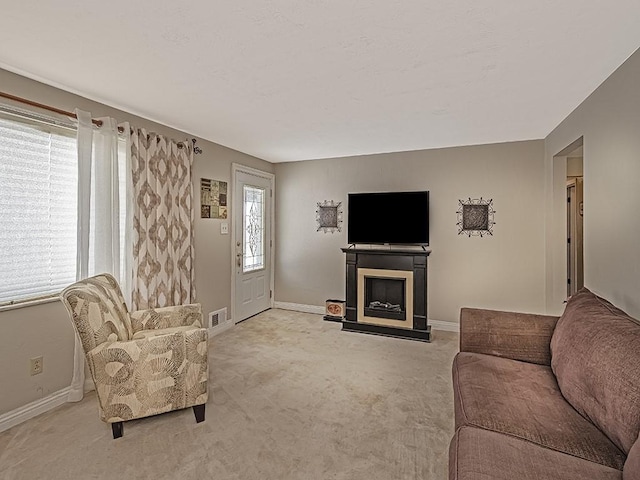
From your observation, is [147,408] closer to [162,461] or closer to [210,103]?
[162,461]

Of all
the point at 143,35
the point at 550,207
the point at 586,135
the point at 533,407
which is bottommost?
the point at 533,407

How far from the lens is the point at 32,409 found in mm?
Answer: 2445

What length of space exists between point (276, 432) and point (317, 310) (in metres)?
3.14

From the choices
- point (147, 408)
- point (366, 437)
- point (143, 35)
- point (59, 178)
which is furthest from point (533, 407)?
point (59, 178)

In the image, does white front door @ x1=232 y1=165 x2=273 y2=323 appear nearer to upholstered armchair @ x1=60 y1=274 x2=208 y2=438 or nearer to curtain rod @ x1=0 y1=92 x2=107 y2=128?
curtain rod @ x1=0 y1=92 x2=107 y2=128

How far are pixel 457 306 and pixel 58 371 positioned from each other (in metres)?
4.27

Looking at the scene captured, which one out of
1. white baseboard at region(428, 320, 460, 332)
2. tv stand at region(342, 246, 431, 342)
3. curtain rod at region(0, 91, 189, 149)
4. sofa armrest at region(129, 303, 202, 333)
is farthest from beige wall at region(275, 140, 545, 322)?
curtain rod at region(0, 91, 189, 149)

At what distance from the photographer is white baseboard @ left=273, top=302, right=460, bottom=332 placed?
4.49 m

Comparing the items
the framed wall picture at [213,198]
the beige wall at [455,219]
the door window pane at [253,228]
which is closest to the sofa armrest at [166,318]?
the framed wall picture at [213,198]

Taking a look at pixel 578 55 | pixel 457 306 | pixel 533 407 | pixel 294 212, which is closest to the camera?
pixel 533 407

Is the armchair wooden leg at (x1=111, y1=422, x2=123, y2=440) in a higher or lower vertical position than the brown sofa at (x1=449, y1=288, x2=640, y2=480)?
lower

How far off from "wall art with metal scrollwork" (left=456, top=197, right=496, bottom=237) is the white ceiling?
1171 mm

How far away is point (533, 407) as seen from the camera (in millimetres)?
1597

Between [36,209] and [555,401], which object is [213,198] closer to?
[36,209]
